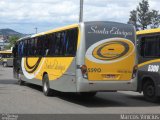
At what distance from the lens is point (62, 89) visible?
15.0 metres

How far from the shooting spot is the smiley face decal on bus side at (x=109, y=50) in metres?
13.8

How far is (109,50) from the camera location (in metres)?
14.0

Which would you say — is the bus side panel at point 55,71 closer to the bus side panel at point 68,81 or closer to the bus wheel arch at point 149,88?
the bus side panel at point 68,81

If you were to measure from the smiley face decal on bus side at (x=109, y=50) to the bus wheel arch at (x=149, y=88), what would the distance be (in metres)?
1.68

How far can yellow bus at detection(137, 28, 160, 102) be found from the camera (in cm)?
1477

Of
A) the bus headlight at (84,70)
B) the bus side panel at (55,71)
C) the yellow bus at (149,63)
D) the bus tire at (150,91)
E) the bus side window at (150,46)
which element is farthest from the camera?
the bus tire at (150,91)

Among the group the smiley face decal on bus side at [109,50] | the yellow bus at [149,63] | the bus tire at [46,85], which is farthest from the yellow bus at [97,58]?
the bus tire at [46,85]

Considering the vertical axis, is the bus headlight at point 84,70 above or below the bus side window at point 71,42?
below

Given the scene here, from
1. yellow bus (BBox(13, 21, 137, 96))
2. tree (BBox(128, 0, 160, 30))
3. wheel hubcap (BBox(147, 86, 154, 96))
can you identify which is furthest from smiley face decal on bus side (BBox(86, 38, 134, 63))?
tree (BBox(128, 0, 160, 30))

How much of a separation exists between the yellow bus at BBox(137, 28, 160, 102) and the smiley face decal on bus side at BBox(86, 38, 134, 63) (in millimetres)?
1180

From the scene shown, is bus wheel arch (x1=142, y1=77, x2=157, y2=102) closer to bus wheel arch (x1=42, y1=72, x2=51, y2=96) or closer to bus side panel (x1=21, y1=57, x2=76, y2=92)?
bus side panel (x1=21, y1=57, x2=76, y2=92)

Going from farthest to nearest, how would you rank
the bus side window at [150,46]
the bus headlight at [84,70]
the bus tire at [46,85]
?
the bus tire at [46,85] → the bus side window at [150,46] → the bus headlight at [84,70]

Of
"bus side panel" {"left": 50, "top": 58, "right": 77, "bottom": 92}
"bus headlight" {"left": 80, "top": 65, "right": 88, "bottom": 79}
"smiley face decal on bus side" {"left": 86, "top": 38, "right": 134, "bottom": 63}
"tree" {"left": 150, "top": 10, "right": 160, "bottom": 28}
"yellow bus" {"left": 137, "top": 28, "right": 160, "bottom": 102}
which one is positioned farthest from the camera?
"tree" {"left": 150, "top": 10, "right": 160, "bottom": 28}

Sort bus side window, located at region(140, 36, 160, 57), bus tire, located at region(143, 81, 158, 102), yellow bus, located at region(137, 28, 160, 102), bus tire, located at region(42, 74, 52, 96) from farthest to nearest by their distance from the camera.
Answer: bus tire, located at region(42, 74, 52, 96) < bus tire, located at region(143, 81, 158, 102) < bus side window, located at region(140, 36, 160, 57) < yellow bus, located at region(137, 28, 160, 102)
